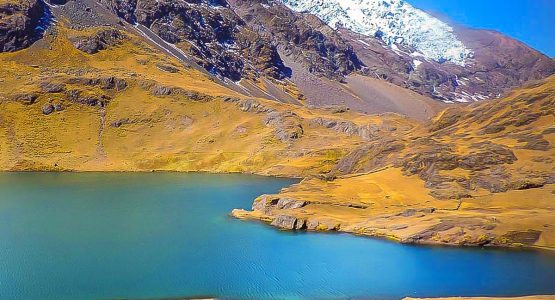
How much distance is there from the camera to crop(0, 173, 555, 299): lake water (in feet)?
163

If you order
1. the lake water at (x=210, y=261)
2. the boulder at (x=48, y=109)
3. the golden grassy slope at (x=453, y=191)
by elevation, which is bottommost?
the boulder at (x=48, y=109)

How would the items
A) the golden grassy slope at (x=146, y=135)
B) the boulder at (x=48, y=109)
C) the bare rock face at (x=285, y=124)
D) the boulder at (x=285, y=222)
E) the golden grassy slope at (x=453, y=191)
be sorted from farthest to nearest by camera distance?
the boulder at (x=48, y=109), the bare rock face at (x=285, y=124), the golden grassy slope at (x=146, y=135), the boulder at (x=285, y=222), the golden grassy slope at (x=453, y=191)

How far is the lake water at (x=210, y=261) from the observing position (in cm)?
4956

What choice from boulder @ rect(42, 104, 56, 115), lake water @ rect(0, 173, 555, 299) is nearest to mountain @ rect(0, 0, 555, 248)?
boulder @ rect(42, 104, 56, 115)

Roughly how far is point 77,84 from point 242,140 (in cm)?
6807

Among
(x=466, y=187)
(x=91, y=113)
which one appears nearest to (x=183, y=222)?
(x=466, y=187)

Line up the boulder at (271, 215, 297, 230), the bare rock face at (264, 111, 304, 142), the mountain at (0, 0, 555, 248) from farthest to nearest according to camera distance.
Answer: the bare rock face at (264, 111, 304, 142) → the boulder at (271, 215, 297, 230) → the mountain at (0, 0, 555, 248)

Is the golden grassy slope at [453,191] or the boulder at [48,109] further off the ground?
the golden grassy slope at [453,191]

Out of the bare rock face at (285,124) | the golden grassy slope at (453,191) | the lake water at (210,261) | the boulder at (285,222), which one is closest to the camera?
the lake water at (210,261)

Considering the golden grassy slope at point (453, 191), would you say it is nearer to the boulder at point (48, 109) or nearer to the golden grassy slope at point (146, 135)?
the golden grassy slope at point (146, 135)

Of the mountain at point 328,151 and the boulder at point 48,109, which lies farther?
the boulder at point 48,109

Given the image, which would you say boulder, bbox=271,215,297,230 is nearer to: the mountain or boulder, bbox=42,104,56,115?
the mountain

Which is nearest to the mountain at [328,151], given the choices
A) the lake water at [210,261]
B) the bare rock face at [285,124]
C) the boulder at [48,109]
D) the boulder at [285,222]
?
the boulder at [285,222]

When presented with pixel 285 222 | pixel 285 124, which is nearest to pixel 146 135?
pixel 285 124
